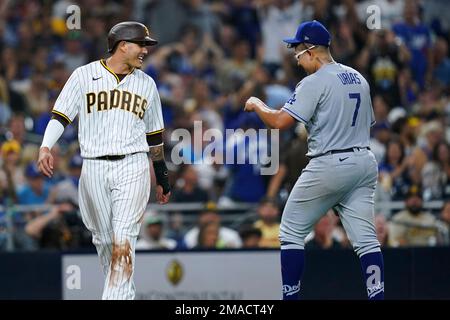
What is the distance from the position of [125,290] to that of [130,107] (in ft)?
4.06

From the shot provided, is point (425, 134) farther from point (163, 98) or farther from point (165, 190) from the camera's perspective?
point (165, 190)

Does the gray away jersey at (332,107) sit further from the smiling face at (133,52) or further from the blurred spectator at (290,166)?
the blurred spectator at (290,166)

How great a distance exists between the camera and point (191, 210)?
13.5 meters

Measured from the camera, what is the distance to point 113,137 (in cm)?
832

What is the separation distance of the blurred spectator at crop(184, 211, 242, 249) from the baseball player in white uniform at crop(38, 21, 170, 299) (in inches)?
156

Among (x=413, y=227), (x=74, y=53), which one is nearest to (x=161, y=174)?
(x=413, y=227)

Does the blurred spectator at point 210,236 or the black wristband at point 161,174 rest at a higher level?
the black wristband at point 161,174

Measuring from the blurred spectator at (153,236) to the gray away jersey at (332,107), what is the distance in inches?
162

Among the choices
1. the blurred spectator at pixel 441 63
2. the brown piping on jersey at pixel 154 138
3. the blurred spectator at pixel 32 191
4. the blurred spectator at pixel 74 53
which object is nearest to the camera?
the brown piping on jersey at pixel 154 138

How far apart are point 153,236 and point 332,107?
14.6ft

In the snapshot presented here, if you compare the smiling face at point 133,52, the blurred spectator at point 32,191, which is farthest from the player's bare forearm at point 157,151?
the blurred spectator at point 32,191

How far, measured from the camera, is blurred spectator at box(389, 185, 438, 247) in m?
12.4

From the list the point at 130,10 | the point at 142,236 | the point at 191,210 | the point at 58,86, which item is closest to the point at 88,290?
the point at 142,236

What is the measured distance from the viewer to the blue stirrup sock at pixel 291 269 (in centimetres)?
841
